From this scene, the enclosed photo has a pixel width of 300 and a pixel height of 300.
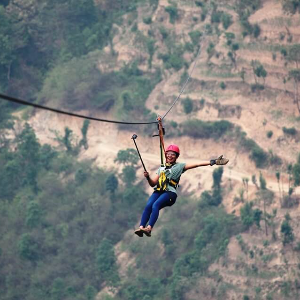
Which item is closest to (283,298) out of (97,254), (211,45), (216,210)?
(216,210)

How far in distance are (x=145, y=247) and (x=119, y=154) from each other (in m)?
5.29

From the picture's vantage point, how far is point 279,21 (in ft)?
202

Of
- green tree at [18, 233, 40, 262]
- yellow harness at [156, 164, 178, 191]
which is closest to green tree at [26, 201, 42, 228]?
green tree at [18, 233, 40, 262]

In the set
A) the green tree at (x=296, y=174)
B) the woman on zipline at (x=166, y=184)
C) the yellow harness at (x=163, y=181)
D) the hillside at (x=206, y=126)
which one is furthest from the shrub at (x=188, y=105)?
the yellow harness at (x=163, y=181)

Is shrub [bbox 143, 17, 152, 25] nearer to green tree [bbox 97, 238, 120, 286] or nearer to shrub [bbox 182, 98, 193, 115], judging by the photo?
shrub [bbox 182, 98, 193, 115]

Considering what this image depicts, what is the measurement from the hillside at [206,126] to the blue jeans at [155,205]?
32205 millimetres

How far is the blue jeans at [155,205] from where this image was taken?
20.9 metres

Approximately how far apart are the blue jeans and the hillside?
32205 mm

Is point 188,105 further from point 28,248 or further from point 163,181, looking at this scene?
point 163,181

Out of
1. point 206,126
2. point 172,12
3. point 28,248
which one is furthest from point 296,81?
point 28,248

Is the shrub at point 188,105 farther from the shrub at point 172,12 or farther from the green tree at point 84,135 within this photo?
the shrub at point 172,12

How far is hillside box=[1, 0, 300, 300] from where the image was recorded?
54.8 m

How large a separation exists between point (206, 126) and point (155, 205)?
128 feet

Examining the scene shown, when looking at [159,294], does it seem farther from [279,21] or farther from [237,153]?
[279,21]
